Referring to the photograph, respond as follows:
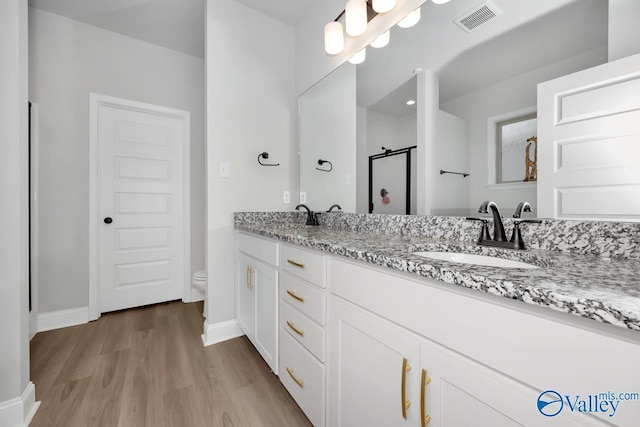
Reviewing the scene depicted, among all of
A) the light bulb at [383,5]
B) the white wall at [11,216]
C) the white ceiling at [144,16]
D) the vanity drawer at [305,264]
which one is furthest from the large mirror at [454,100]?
the white wall at [11,216]

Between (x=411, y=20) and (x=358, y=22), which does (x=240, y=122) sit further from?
(x=411, y=20)

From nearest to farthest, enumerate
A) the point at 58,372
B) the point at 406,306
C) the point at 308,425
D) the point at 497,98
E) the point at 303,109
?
the point at 406,306 → the point at 497,98 → the point at 308,425 → the point at 58,372 → the point at 303,109

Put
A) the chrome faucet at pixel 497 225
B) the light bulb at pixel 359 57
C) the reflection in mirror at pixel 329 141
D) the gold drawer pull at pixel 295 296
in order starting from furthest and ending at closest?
the reflection in mirror at pixel 329 141
the light bulb at pixel 359 57
the gold drawer pull at pixel 295 296
the chrome faucet at pixel 497 225

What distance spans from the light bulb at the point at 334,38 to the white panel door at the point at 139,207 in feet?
5.92

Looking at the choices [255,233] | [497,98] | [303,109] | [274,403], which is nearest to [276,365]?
[274,403]

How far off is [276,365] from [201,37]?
289 centimetres

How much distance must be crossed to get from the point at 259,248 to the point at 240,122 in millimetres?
1094

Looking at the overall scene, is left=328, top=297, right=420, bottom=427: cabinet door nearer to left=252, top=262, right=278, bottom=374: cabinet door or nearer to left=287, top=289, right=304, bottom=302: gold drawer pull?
left=287, top=289, right=304, bottom=302: gold drawer pull

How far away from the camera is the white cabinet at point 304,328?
3.37 ft

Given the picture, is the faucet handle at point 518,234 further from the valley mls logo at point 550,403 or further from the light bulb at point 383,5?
the light bulb at point 383,5

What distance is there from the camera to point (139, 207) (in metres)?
2.56

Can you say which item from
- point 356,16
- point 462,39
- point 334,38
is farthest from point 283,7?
point 462,39

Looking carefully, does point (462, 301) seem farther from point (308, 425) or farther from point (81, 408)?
point (81, 408)

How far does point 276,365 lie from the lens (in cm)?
137
